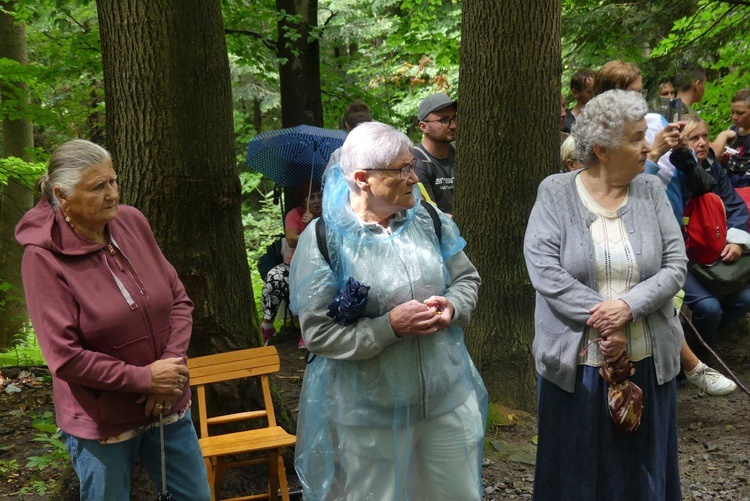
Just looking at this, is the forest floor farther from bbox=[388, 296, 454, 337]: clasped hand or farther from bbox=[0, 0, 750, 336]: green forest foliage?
bbox=[0, 0, 750, 336]: green forest foliage

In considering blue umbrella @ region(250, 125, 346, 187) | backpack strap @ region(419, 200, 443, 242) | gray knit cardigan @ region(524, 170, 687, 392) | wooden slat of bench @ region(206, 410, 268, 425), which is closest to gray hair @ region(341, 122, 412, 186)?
backpack strap @ region(419, 200, 443, 242)

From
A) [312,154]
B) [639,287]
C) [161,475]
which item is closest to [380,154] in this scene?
[639,287]

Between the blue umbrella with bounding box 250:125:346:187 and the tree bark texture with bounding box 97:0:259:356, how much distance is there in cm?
276

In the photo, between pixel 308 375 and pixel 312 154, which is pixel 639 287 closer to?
pixel 308 375

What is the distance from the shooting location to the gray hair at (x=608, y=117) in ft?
11.9

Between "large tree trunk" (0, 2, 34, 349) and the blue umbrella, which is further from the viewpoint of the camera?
"large tree trunk" (0, 2, 34, 349)

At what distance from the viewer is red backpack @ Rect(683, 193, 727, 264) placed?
5.72 meters

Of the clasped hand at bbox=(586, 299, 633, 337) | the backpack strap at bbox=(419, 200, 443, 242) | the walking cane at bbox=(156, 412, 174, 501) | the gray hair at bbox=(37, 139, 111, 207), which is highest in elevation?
the gray hair at bbox=(37, 139, 111, 207)

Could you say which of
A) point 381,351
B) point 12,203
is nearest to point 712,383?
point 381,351

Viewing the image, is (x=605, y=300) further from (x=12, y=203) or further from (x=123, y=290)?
(x=12, y=203)

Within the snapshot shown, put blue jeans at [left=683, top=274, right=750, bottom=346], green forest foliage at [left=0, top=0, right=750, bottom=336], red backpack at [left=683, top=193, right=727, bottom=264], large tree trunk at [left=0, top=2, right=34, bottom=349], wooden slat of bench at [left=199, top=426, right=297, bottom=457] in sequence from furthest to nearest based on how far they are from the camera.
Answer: large tree trunk at [left=0, top=2, right=34, bottom=349] → green forest foliage at [left=0, top=0, right=750, bottom=336] → blue jeans at [left=683, top=274, right=750, bottom=346] → red backpack at [left=683, top=193, right=727, bottom=264] → wooden slat of bench at [left=199, top=426, right=297, bottom=457]

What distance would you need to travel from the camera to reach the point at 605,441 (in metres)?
3.70

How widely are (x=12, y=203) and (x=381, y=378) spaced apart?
10241 millimetres

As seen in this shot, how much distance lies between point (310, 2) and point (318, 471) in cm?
734
